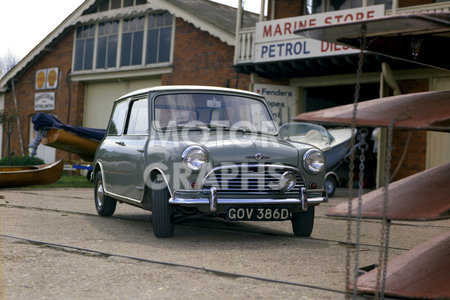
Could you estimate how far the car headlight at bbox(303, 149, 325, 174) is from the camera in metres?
6.14

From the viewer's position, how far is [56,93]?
25.2 m

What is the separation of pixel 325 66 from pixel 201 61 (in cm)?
554

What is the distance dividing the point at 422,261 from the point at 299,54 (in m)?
11.5

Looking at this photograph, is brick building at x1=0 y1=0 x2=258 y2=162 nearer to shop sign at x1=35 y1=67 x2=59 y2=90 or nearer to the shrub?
shop sign at x1=35 y1=67 x2=59 y2=90

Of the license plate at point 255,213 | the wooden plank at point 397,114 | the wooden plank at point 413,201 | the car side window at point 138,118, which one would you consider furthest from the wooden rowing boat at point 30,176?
the wooden plank at point 397,114

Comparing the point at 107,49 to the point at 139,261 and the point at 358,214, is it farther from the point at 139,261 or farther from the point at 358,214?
the point at 358,214

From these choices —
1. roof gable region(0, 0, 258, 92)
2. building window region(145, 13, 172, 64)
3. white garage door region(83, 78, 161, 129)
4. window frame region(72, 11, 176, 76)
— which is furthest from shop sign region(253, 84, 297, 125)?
white garage door region(83, 78, 161, 129)

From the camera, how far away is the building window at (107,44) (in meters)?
22.9

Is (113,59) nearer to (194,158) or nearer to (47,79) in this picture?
(47,79)

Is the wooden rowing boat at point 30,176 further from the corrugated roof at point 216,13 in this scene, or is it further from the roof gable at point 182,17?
the corrugated roof at point 216,13

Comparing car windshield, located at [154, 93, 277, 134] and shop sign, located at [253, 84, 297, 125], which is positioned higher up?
shop sign, located at [253, 84, 297, 125]

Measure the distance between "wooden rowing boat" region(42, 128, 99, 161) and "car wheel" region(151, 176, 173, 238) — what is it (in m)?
9.72

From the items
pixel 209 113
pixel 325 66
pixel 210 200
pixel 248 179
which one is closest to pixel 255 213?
pixel 248 179

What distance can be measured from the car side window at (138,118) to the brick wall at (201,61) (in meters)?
10.9
